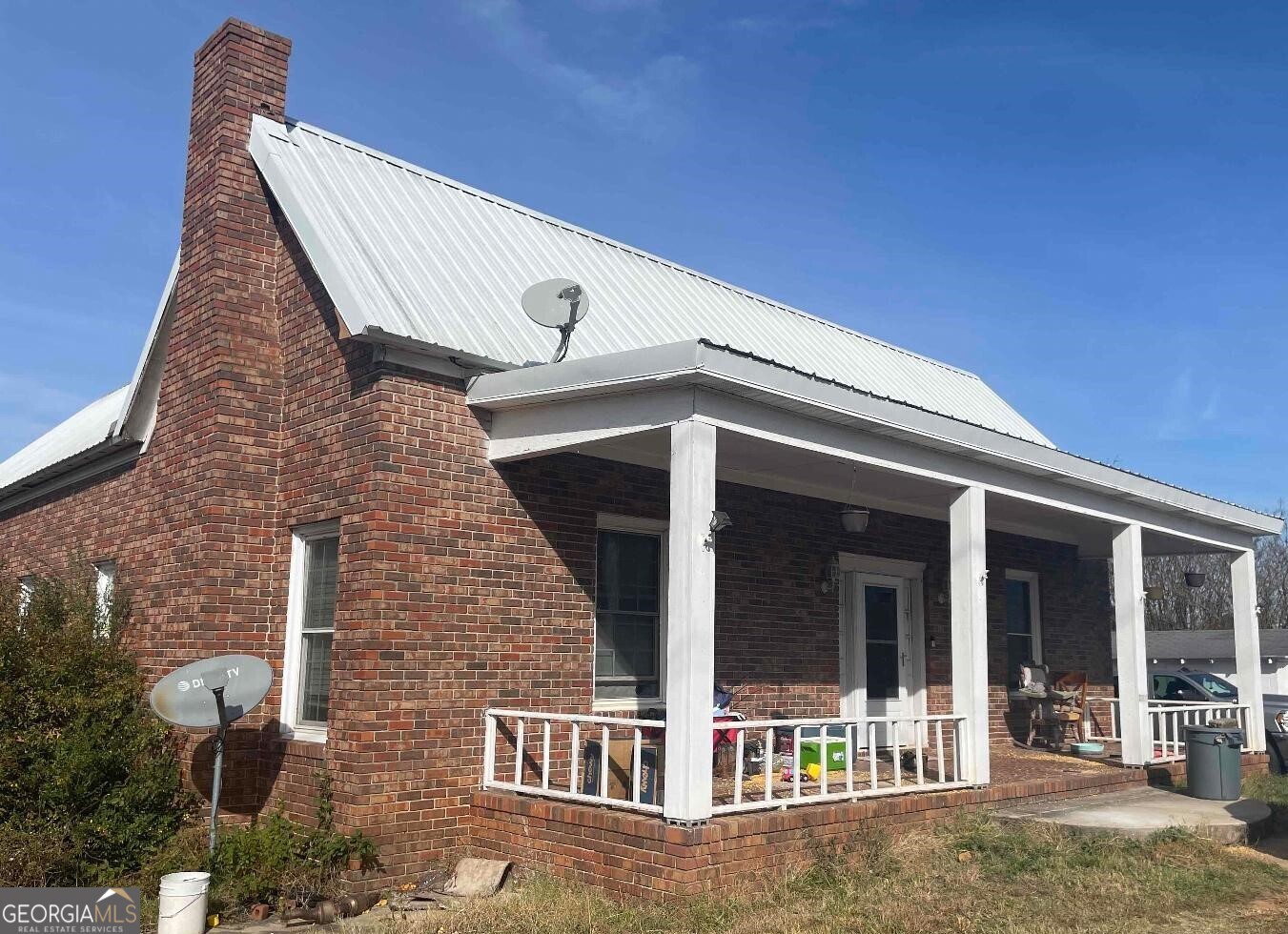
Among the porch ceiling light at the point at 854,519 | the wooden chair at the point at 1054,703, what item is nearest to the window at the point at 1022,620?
the wooden chair at the point at 1054,703

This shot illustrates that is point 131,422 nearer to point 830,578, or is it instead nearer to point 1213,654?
point 830,578

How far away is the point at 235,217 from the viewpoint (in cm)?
1067

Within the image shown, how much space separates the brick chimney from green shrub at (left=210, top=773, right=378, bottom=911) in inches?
59.3

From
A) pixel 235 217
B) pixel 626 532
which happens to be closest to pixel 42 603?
pixel 235 217

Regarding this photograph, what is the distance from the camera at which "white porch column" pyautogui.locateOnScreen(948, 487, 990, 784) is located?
10070 mm

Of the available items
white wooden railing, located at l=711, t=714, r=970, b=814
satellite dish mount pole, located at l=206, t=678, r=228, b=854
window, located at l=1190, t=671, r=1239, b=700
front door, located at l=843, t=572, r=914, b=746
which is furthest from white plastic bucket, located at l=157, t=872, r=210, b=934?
window, located at l=1190, t=671, r=1239, b=700

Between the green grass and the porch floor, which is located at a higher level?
the porch floor

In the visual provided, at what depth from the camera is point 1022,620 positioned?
16594 millimetres

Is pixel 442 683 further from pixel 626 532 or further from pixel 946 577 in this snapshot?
pixel 946 577

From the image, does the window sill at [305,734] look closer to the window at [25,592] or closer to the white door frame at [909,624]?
the window at [25,592]

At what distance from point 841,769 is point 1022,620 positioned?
622cm

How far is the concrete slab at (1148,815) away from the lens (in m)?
9.41

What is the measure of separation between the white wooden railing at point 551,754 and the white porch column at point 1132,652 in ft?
19.3

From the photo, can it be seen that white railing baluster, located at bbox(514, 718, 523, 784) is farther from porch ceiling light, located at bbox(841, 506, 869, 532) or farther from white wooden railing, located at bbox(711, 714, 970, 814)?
porch ceiling light, located at bbox(841, 506, 869, 532)
